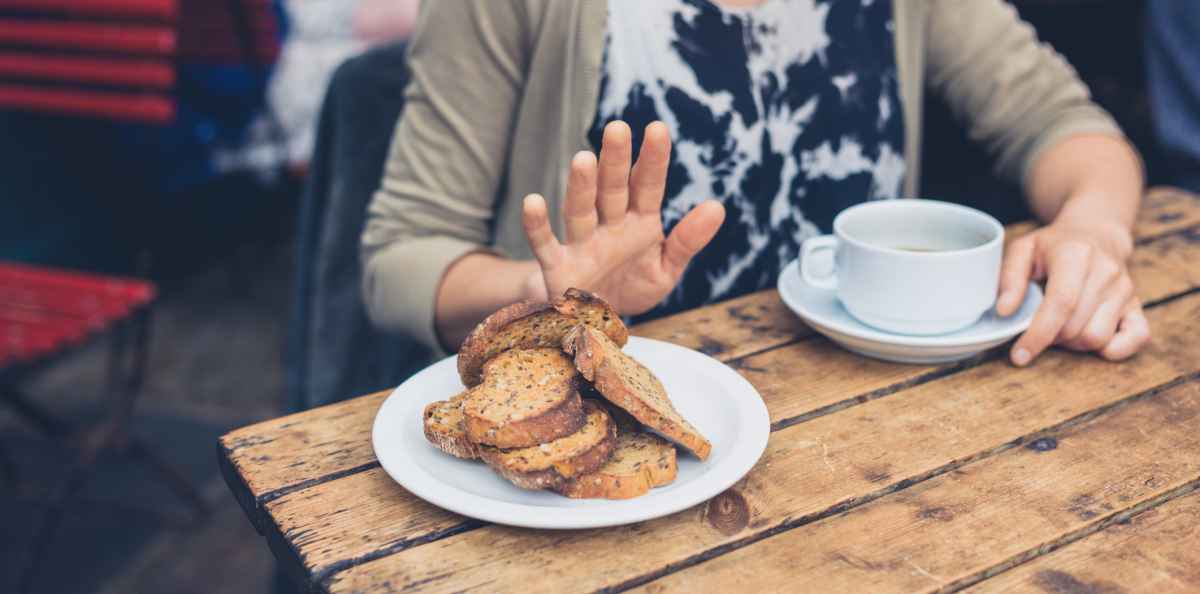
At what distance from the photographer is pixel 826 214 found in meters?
1.54

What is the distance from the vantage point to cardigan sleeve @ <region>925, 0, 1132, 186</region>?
5.33ft

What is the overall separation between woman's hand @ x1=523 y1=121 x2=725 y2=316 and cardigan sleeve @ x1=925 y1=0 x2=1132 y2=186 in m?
0.78

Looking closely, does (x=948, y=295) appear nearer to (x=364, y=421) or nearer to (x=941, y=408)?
(x=941, y=408)

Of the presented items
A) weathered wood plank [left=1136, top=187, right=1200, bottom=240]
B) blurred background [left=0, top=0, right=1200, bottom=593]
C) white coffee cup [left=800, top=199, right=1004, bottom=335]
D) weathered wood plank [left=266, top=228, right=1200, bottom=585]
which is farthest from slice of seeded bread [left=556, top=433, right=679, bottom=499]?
blurred background [left=0, top=0, right=1200, bottom=593]

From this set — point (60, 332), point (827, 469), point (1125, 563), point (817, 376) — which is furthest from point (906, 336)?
point (60, 332)

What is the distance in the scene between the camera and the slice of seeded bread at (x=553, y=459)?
81 cm

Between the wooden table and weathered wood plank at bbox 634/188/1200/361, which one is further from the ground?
the wooden table

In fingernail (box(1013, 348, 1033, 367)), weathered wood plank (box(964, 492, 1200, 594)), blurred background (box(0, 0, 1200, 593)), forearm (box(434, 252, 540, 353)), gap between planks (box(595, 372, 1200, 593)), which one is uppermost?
weathered wood plank (box(964, 492, 1200, 594))

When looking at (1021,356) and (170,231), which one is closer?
(1021,356)

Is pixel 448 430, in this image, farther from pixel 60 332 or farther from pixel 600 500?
pixel 60 332

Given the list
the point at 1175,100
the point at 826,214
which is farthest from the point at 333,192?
the point at 1175,100

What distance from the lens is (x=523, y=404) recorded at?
0.83 meters

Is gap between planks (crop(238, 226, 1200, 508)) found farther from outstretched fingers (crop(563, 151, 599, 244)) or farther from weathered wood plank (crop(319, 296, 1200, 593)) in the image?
outstretched fingers (crop(563, 151, 599, 244))

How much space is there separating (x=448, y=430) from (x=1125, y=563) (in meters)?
0.53
